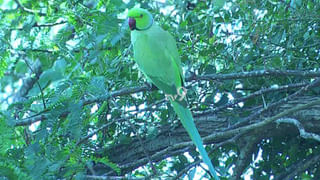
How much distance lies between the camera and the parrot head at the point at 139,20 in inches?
111

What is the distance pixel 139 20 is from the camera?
9.29 ft

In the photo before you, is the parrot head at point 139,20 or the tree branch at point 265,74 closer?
the tree branch at point 265,74

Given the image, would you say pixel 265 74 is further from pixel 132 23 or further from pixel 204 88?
pixel 132 23

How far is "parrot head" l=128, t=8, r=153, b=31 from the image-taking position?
281cm

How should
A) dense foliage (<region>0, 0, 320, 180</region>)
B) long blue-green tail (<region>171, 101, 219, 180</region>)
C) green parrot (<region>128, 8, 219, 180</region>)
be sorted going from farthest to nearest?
dense foliage (<region>0, 0, 320, 180</region>) → green parrot (<region>128, 8, 219, 180</region>) → long blue-green tail (<region>171, 101, 219, 180</region>)

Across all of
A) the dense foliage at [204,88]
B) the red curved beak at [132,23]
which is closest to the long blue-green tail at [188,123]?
the dense foliage at [204,88]

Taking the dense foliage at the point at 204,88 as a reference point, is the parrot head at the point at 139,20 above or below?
above

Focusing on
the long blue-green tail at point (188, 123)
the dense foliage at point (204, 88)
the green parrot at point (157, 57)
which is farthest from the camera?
the dense foliage at point (204, 88)

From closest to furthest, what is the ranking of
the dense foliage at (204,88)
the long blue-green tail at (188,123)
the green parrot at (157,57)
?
the long blue-green tail at (188,123) < the green parrot at (157,57) < the dense foliage at (204,88)

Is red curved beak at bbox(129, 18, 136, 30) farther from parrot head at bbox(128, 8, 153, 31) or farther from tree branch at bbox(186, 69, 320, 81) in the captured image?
tree branch at bbox(186, 69, 320, 81)

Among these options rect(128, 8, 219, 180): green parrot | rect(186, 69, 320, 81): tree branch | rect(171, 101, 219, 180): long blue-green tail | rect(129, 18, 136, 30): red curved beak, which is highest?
rect(129, 18, 136, 30): red curved beak

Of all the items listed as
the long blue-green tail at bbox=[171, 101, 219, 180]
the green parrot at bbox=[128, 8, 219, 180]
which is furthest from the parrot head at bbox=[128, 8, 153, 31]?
the long blue-green tail at bbox=[171, 101, 219, 180]

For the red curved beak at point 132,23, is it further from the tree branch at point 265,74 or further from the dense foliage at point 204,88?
the tree branch at point 265,74

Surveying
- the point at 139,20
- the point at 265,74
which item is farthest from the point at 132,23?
the point at 265,74
